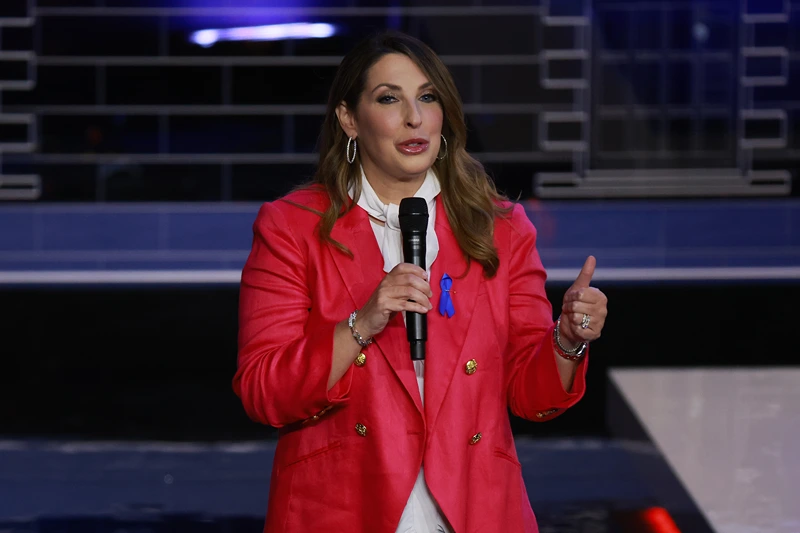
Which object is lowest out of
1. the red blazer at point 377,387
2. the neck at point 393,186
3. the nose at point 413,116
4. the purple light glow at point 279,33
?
the red blazer at point 377,387

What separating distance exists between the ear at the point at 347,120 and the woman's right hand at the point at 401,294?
348 mm

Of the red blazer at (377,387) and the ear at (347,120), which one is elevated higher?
the ear at (347,120)

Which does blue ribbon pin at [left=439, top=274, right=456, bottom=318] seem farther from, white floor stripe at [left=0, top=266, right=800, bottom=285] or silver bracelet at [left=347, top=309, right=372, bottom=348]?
white floor stripe at [left=0, top=266, right=800, bottom=285]

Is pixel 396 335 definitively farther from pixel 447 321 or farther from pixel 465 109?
pixel 465 109

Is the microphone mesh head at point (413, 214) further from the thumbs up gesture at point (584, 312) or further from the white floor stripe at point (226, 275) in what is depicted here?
the white floor stripe at point (226, 275)

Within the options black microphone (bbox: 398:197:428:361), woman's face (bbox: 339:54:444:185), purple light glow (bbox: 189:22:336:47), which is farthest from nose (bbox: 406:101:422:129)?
purple light glow (bbox: 189:22:336:47)

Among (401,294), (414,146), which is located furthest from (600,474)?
(401,294)

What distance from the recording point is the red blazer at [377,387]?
1413 mm

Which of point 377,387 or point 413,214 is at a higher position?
point 413,214

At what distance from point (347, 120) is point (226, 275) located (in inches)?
143

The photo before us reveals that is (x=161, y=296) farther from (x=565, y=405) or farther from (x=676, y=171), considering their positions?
(x=565, y=405)

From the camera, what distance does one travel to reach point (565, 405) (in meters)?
1.48

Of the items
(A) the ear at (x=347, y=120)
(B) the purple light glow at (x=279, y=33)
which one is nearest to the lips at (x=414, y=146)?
(A) the ear at (x=347, y=120)

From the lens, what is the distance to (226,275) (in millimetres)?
5152
